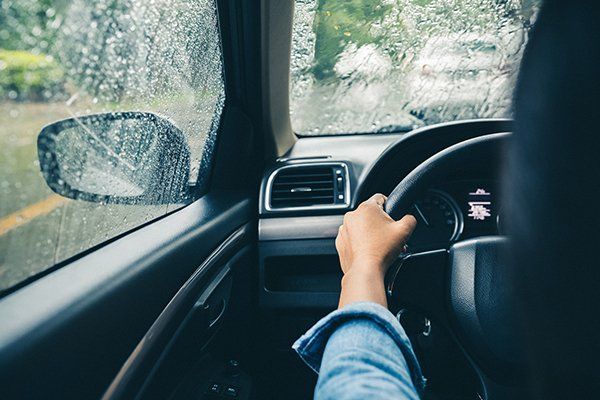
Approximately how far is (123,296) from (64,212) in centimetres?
24

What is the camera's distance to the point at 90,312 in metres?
1.05

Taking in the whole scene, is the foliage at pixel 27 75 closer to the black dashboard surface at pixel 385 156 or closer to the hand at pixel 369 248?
the hand at pixel 369 248

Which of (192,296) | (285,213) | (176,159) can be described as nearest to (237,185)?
(285,213)

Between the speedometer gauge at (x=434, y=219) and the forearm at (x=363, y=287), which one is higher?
the forearm at (x=363, y=287)

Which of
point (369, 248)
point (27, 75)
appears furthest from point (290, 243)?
point (27, 75)

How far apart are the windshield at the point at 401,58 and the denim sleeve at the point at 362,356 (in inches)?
62.9

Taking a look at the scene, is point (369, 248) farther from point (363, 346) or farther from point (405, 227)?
point (363, 346)

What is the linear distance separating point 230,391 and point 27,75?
1317mm

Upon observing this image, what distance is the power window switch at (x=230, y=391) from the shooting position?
6.04ft

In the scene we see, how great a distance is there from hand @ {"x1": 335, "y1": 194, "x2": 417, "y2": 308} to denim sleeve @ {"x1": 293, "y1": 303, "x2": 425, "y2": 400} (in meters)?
0.13

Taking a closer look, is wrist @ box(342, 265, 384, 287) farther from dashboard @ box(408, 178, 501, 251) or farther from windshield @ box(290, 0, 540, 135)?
windshield @ box(290, 0, 540, 135)

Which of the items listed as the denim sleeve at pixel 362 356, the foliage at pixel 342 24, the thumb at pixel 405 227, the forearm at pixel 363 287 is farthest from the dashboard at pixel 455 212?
the denim sleeve at pixel 362 356

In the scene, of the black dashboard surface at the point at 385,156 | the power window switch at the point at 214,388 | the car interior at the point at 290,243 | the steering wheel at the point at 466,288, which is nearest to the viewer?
the car interior at the point at 290,243

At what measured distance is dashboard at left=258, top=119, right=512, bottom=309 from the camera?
2.13 metres
